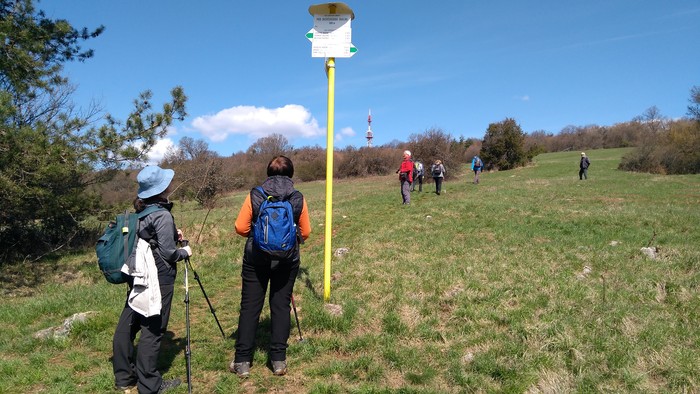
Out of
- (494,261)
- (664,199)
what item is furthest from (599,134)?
(494,261)

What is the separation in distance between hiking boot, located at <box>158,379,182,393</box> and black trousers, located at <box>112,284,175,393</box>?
7 cm

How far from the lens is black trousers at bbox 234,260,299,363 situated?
3.93 meters

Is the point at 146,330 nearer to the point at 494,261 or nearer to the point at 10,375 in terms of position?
the point at 10,375

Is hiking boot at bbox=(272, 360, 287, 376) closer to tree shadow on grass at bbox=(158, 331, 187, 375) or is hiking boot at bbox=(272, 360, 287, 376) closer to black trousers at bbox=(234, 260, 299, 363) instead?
black trousers at bbox=(234, 260, 299, 363)

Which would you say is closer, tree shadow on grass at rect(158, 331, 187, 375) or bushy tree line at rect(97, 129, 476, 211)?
tree shadow on grass at rect(158, 331, 187, 375)

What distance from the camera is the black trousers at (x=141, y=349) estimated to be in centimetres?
360

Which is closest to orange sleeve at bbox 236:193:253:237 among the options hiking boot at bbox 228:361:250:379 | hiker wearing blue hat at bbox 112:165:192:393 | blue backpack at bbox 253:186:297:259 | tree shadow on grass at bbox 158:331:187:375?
blue backpack at bbox 253:186:297:259

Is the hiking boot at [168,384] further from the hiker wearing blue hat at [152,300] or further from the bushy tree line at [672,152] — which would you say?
the bushy tree line at [672,152]

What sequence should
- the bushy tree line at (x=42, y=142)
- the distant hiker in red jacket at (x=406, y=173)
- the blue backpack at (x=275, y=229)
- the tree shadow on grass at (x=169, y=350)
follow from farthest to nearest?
the distant hiker in red jacket at (x=406, y=173) → the bushy tree line at (x=42, y=142) → the tree shadow on grass at (x=169, y=350) → the blue backpack at (x=275, y=229)

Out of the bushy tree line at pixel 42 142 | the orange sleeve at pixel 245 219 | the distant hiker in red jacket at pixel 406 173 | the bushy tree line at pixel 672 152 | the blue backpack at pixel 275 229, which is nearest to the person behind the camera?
the blue backpack at pixel 275 229

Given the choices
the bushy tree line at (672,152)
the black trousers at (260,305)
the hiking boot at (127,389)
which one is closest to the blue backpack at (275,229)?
the black trousers at (260,305)

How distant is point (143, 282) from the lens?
3.54 m

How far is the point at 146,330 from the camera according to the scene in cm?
366

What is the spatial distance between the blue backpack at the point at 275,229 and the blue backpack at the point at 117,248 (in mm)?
1026
